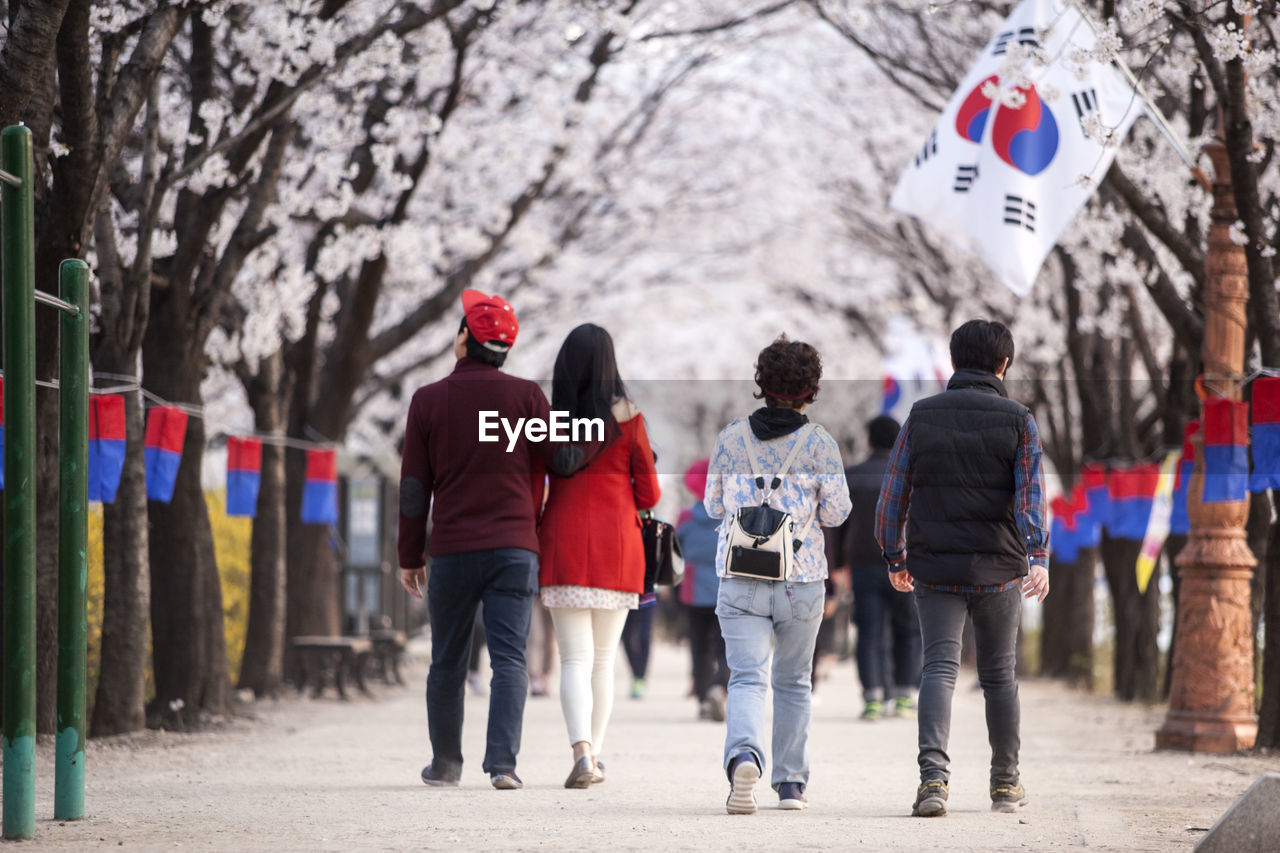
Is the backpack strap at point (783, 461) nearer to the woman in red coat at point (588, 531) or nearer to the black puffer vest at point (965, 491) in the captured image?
the black puffer vest at point (965, 491)

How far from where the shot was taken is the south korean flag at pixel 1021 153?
9.95 meters

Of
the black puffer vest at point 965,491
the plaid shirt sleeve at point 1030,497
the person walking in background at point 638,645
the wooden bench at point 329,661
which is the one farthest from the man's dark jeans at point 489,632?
the wooden bench at point 329,661

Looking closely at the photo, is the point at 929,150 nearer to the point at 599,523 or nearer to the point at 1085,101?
the point at 1085,101

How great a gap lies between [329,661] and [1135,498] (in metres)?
7.37

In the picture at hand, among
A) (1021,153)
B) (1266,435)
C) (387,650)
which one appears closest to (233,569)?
(387,650)

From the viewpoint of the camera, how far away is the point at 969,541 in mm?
6504

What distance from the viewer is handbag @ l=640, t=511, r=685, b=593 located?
7.64 meters

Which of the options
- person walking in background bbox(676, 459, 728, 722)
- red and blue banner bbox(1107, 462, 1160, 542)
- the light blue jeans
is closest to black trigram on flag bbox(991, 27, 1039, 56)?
person walking in background bbox(676, 459, 728, 722)

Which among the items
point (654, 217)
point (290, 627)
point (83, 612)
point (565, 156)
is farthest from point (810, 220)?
point (83, 612)

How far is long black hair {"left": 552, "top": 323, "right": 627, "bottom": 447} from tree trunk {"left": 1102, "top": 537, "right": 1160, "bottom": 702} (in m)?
9.44

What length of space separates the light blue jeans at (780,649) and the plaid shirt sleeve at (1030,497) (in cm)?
82

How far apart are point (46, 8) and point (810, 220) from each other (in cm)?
2057

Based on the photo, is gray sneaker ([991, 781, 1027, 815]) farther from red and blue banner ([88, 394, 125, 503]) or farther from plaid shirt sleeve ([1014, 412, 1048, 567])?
red and blue banner ([88, 394, 125, 503])

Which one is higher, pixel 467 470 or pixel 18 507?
pixel 467 470
